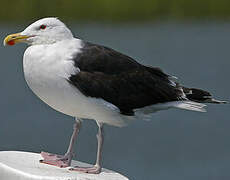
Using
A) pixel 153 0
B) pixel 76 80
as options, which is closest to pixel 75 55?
pixel 76 80

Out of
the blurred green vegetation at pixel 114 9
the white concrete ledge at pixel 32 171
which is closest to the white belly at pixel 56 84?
the white concrete ledge at pixel 32 171

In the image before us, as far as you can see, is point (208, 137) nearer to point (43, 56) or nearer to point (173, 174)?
point (173, 174)

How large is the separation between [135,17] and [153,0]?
0.82 m

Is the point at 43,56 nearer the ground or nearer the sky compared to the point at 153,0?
nearer the sky

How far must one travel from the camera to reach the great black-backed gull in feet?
15.5

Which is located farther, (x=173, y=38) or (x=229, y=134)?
(x=173, y=38)

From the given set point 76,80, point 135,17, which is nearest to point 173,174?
point 76,80

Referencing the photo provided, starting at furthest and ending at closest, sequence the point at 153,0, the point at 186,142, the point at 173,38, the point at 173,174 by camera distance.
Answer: the point at 153,0, the point at 173,38, the point at 186,142, the point at 173,174

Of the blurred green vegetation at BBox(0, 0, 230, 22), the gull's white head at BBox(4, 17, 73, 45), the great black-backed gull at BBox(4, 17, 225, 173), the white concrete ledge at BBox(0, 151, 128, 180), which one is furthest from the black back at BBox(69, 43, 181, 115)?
the blurred green vegetation at BBox(0, 0, 230, 22)

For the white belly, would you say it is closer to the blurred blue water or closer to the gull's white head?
the gull's white head

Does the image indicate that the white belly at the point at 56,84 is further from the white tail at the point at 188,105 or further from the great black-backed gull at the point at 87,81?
the white tail at the point at 188,105

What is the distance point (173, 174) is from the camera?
916cm

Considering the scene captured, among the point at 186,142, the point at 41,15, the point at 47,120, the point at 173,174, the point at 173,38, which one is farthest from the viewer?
the point at 173,38

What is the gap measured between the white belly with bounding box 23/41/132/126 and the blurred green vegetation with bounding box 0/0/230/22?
1100 cm
